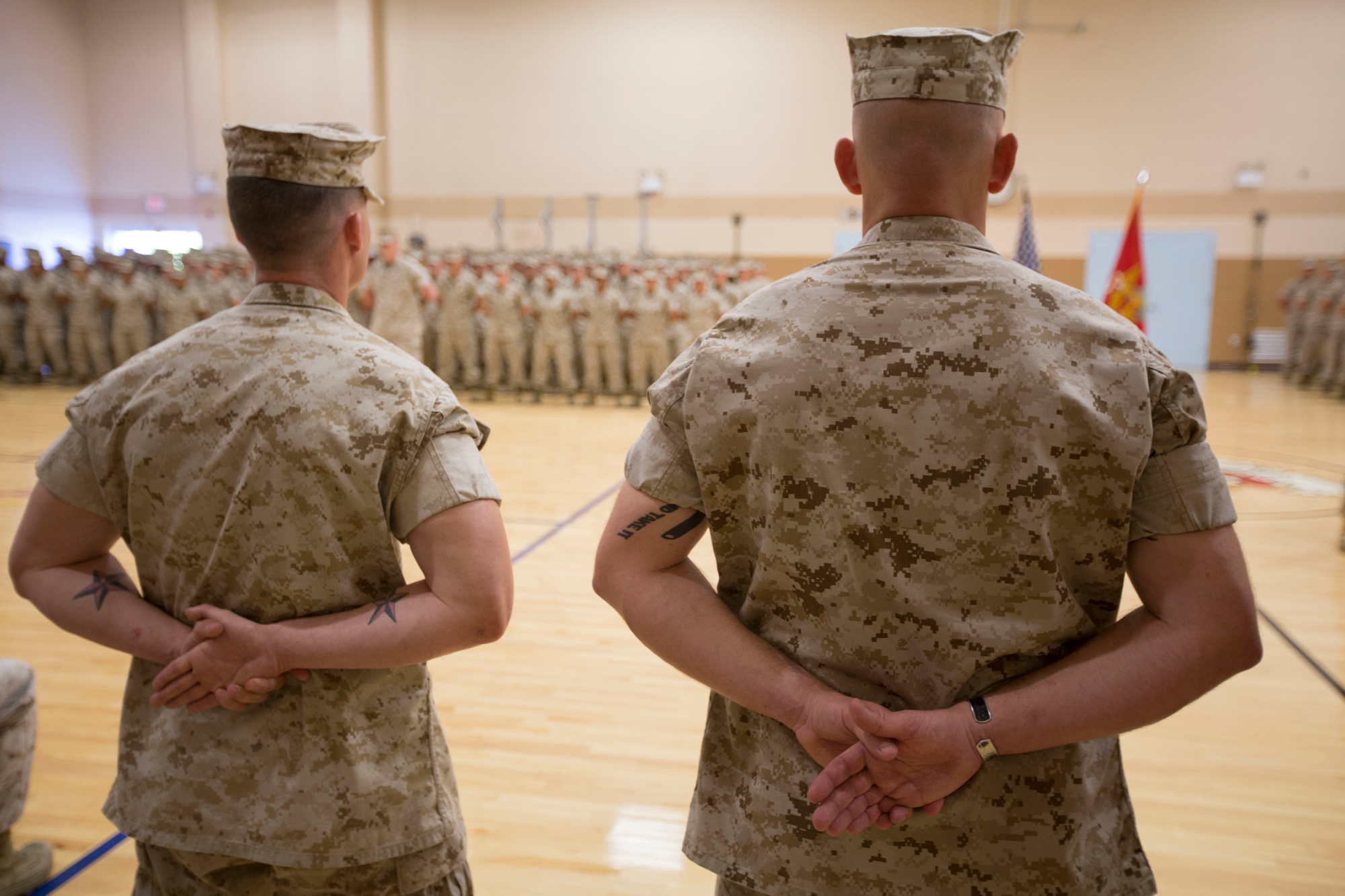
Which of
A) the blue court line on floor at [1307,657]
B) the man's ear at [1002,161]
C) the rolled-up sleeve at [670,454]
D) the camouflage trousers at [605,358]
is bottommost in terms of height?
the blue court line on floor at [1307,657]

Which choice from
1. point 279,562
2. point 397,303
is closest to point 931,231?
point 279,562

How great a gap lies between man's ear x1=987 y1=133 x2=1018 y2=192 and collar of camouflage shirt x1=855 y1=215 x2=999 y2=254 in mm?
68

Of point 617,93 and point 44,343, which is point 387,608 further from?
point 617,93

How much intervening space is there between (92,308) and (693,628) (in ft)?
42.5

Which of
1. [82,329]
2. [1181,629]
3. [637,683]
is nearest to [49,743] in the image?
[637,683]

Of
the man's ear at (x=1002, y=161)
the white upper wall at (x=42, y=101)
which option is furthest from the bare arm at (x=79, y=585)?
the white upper wall at (x=42, y=101)

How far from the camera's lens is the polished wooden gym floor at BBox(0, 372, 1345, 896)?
2.29m

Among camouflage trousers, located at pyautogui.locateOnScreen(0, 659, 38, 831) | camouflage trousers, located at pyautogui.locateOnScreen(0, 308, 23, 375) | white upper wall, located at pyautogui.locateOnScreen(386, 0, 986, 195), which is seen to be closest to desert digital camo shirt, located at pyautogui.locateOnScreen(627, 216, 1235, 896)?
camouflage trousers, located at pyautogui.locateOnScreen(0, 659, 38, 831)

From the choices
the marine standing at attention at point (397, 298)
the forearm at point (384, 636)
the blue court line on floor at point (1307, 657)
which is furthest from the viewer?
the marine standing at attention at point (397, 298)

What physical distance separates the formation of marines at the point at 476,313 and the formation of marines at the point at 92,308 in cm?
2

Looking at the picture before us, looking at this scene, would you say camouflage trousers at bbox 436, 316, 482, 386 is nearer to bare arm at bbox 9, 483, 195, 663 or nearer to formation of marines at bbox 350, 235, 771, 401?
formation of marines at bbox 350, 235, 771, 401

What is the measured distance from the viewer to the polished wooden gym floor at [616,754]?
2.29 metres

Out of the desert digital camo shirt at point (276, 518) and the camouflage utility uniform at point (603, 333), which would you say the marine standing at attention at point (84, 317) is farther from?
the desert digital camo shirt at point (276, 518)

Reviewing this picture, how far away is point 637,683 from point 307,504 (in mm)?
2213
